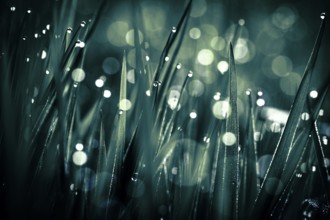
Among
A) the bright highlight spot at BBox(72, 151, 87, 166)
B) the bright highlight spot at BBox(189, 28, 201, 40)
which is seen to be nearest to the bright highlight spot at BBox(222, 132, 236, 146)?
the bright highlight spot at BBox(72, 151, 87, 166)

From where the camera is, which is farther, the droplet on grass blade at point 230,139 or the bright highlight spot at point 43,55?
the bright highlight spot at point 43,55

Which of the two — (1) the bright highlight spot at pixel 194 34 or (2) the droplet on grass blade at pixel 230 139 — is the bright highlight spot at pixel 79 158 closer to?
(2) the droplet on grass blade at pixel 230 139

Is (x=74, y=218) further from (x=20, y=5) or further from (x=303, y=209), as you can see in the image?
(x=20, y=5)

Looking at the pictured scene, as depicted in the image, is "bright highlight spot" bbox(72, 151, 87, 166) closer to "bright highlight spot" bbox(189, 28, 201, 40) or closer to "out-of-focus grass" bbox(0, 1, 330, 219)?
"out-of-focus grass" bbox(0, 1, 330, 219)

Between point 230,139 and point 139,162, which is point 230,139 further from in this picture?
point 139,162

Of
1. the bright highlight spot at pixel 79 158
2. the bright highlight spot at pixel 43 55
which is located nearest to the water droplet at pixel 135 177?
the bright highlight spot at pixel 79 158

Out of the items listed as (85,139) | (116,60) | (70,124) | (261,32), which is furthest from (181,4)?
(70,124)

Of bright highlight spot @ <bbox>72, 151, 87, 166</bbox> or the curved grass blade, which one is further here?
bright highlight spot @ <bbox>72, 151, 87, 166</bbox>

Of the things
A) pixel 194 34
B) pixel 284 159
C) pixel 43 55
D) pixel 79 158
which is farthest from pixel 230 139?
pixel 194 34
